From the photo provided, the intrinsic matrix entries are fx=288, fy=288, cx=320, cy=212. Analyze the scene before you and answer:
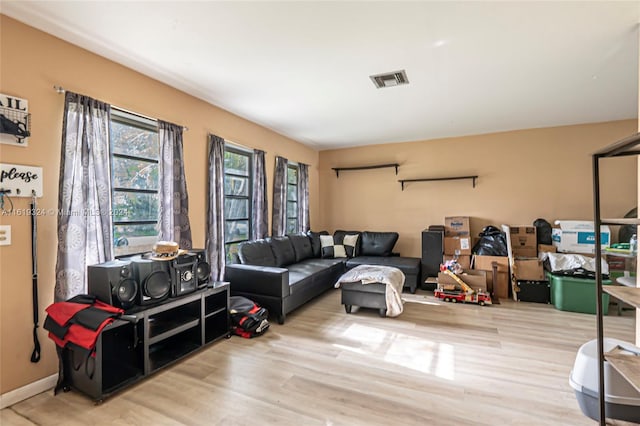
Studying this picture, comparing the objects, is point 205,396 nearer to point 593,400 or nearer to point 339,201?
point 593,400

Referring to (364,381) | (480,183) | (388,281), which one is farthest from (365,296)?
(480,183)

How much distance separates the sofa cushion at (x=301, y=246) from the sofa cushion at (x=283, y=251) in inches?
4.7

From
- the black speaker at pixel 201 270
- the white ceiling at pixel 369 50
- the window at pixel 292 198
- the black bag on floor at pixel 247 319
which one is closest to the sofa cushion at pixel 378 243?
the window at pixel 292 198

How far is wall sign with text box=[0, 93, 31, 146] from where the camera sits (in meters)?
2.00

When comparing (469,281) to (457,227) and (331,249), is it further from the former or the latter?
(331,249)

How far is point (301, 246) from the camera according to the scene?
513cm

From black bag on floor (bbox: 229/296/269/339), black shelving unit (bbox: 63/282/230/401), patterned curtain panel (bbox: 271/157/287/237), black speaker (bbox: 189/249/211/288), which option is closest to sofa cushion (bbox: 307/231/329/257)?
patterned curtain panel (bbox: 271/157/287/237)

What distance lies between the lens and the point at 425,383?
7.32 feet

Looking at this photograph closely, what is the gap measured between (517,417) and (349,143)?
5.04 m

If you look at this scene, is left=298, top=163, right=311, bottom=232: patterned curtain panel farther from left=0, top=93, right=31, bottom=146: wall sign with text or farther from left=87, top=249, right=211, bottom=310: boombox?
left=0, top=93, right=31, bottom=146: wall sign with text

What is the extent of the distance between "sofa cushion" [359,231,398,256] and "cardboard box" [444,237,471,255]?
92cm

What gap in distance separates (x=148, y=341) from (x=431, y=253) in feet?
13.9

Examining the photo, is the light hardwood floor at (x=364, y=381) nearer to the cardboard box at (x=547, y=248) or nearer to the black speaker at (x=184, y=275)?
the black speaker at (x=184, y=275)

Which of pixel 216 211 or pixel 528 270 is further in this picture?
pixel 528 270
